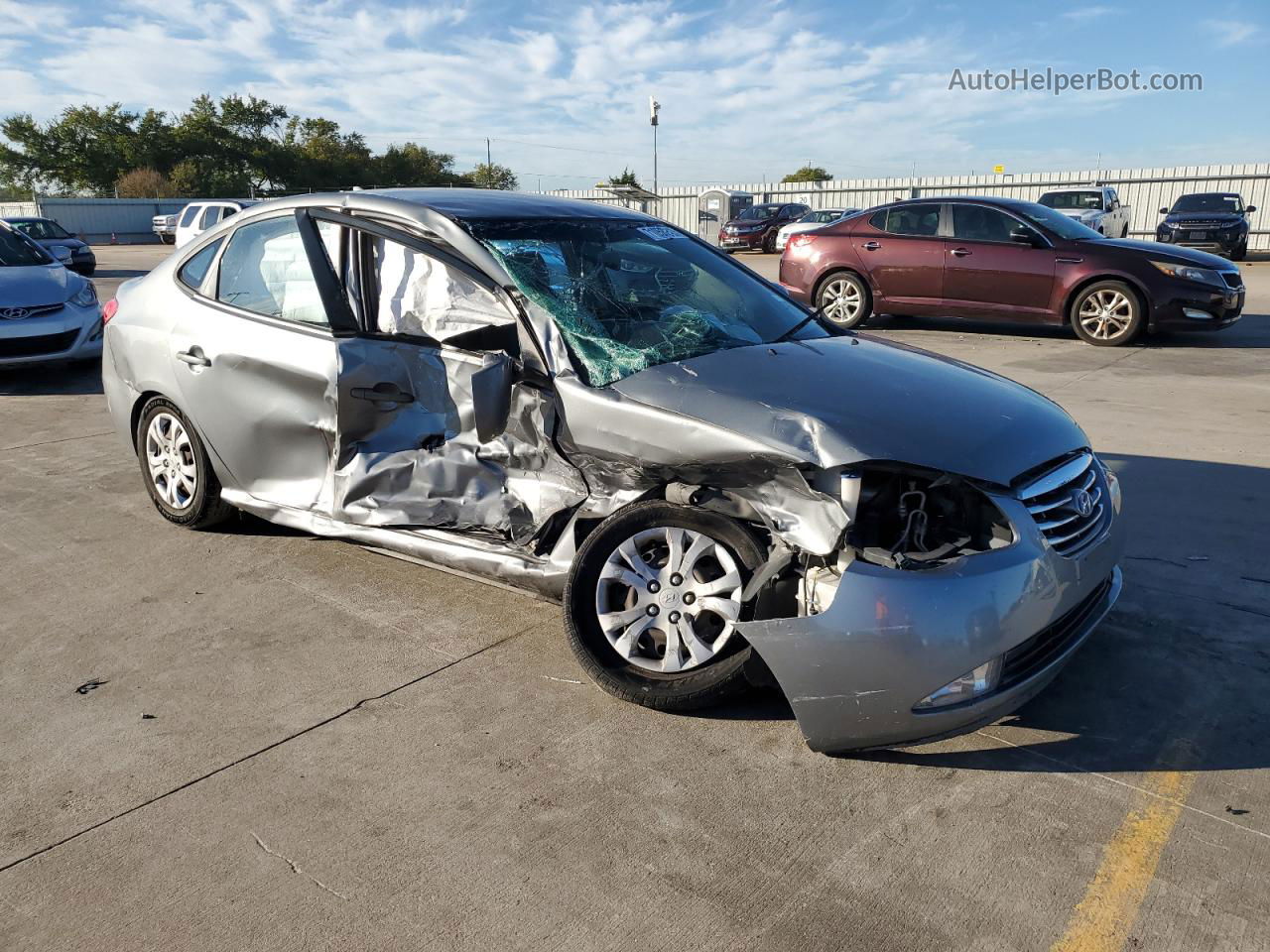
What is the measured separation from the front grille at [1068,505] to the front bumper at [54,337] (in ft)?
30.4

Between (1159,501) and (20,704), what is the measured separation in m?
5.27

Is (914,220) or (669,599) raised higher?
(914,220)

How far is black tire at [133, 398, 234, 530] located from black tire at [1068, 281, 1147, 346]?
9.42m

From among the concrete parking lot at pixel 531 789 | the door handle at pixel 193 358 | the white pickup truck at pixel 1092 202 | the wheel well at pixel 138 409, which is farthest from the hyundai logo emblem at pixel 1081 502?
the white pickup truck at pixel 1092 202

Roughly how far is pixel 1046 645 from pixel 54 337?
9474mm

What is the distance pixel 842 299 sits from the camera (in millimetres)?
12438

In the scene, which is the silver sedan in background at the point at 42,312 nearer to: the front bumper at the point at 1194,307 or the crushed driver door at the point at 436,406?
the crushed driver door at the point at 436,406

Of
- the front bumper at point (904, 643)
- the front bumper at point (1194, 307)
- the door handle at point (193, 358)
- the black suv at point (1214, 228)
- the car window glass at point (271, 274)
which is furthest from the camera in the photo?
the black suv at point (1214, 228)

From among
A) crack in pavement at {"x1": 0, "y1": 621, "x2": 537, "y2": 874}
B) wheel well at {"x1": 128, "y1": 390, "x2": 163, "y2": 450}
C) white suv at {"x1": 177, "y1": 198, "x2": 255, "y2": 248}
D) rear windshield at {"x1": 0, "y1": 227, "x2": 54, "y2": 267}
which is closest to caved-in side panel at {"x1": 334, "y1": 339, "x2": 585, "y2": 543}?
crack in pavement at {"x1": 0, "y1": 621, "x2": 537, "y2": 874}

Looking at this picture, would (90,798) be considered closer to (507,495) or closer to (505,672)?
(505,672)

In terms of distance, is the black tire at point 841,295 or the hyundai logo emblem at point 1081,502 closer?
the hyundai logo emblem at point 1081,502

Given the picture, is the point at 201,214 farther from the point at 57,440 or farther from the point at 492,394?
the point at 492,394

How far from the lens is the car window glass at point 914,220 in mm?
11711

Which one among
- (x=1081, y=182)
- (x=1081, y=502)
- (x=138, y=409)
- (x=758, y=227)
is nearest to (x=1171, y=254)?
(x=1081, y=502)
